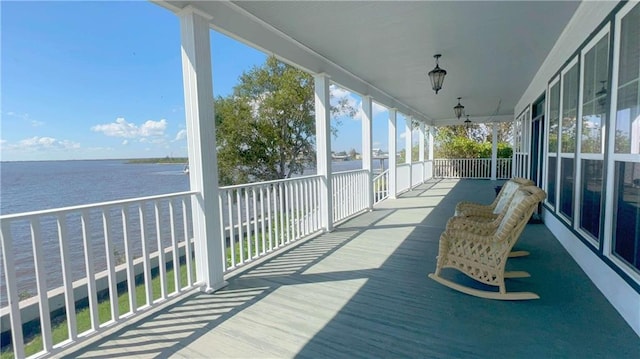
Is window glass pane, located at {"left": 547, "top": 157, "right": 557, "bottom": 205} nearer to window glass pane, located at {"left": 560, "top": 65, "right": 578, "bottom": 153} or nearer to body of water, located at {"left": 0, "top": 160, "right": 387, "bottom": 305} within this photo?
window glass pane, located at {"left": 560, "top": 65, "right": 578, "bottom": 153}

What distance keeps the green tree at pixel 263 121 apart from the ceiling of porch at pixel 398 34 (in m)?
4.33

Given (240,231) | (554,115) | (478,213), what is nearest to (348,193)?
(478,213)

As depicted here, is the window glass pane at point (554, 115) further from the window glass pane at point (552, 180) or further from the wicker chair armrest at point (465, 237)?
the wicker chair armrest at point (465, 237)

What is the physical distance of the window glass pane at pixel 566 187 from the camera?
3607 millimetres

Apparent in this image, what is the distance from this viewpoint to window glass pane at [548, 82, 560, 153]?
4.29 meters

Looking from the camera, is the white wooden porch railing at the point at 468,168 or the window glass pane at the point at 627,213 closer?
the window glass pane at the point at 627,213

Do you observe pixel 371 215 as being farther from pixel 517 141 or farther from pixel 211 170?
pixel 517 141

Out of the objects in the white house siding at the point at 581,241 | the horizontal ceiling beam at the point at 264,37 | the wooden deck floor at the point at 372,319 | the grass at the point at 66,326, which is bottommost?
the grass at the point at 66,326

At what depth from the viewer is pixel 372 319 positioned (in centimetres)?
224

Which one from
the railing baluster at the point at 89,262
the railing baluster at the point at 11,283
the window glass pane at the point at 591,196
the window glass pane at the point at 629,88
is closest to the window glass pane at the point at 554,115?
the window glass pane at the point at 591,196

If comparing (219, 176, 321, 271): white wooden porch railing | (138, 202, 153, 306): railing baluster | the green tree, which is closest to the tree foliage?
the green tree

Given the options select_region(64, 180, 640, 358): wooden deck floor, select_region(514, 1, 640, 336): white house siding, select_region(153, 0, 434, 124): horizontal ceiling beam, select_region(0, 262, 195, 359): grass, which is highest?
select_region(153, 0, 434, 124): horizontal ceiling beam

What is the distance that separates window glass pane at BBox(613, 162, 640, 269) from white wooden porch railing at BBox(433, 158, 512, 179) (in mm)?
12204

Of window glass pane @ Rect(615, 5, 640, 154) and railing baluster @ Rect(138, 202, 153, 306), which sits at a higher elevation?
window glass pane @ Rect(615, 5, 640, 154)
